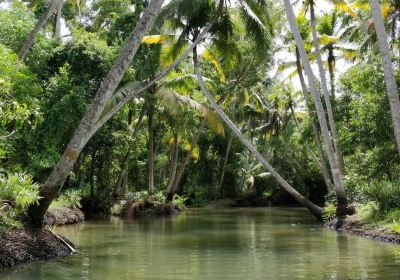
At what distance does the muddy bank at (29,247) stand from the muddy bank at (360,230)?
30.0ft

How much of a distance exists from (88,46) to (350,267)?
15808 mm

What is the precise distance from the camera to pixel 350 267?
10.4 m

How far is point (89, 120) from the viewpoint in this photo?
11.8m

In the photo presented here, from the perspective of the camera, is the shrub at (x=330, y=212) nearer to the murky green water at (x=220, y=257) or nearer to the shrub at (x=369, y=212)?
the shrub at (x=369, y=212)

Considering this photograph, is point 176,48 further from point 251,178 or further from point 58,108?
point 251,178

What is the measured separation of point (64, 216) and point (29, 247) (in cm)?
976

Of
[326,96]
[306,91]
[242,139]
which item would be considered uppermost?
[306,91]

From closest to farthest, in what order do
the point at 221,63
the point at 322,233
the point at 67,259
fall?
the point at 67,259
the point at 322,233
the point at 221,63

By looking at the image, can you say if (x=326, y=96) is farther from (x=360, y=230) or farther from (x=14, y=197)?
(x=14, y=197)

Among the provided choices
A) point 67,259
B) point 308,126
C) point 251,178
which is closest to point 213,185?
point 251,178

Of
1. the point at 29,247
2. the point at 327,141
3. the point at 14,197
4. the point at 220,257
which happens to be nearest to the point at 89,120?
the point at 14,197

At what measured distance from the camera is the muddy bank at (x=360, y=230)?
14.5m

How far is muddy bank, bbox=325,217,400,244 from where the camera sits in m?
14.5

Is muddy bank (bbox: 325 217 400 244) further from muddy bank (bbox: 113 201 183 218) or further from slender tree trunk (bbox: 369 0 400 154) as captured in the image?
muddy bank (bbox: 113 201 183 218)
